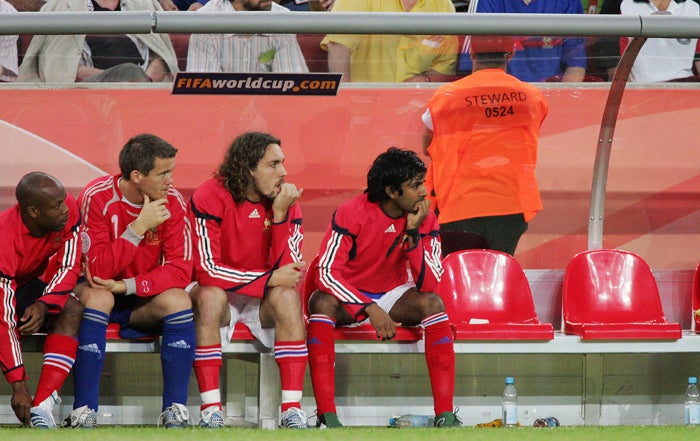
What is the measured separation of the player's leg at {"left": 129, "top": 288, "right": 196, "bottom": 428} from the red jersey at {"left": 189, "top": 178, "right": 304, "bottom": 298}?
0.27 m

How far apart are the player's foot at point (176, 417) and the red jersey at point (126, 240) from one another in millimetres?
531

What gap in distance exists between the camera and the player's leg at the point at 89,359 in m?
4.55

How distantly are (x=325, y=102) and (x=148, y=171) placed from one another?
1024 mm

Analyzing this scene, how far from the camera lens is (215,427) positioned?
15.0 ft

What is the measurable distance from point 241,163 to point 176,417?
1.19 meters

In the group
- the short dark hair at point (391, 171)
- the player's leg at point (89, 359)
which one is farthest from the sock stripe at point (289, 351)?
the short dark hair at point (391, 171)

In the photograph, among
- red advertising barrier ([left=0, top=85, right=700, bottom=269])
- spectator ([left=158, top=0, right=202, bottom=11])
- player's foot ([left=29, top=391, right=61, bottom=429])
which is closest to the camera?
player's foot ([left=29, top=391, right=61, bottom=429])

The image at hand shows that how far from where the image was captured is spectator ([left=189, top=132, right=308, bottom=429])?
4699 mm

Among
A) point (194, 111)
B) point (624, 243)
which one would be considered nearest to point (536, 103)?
point (624, 243)

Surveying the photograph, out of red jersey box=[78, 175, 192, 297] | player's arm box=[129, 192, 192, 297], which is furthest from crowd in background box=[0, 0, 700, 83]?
player's arm box=[129, 192, 192, 297]

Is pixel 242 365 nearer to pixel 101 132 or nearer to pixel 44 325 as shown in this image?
pixel 44 325

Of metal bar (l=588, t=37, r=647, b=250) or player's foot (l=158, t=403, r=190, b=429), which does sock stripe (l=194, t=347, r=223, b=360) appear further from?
→ metal bar (l=588, t=37, r=647, b=250)

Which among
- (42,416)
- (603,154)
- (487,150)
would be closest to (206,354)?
(42,416)

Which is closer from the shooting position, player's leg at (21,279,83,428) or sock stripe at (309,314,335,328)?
player's leg at (21,279,83,428)
